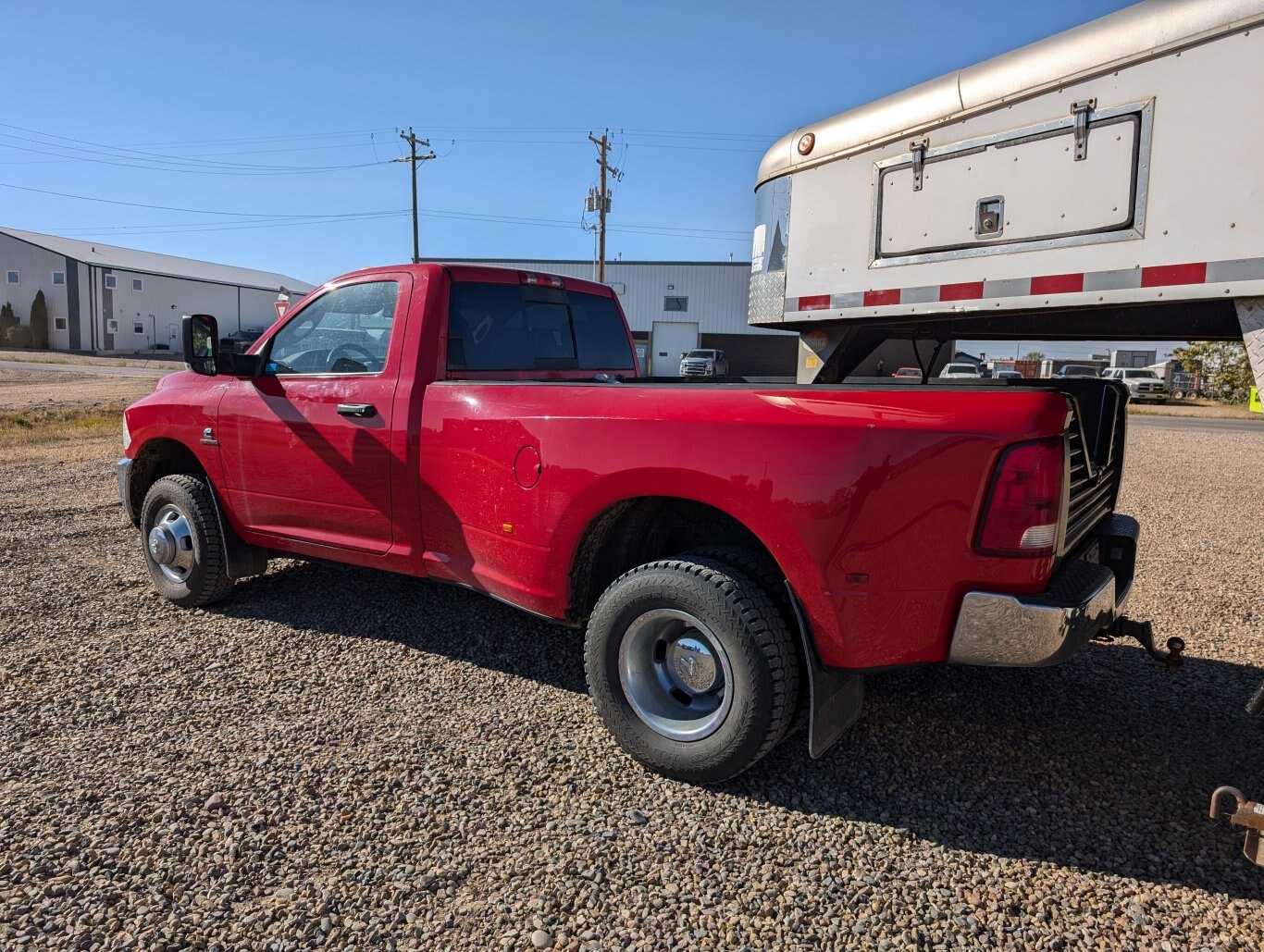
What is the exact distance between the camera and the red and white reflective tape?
3.47m

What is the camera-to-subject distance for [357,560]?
164 inches

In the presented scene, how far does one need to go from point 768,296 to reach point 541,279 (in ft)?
5.26

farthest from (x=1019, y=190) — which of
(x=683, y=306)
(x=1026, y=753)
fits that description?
(x=683, y=306)

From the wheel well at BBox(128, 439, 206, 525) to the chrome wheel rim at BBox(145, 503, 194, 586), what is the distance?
0.32 meters

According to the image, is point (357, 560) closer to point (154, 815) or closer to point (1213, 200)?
point (154, 815)

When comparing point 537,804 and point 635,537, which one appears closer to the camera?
point 537,804

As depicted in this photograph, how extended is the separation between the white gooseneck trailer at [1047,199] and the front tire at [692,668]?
7.19ft

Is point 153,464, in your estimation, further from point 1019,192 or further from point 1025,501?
point 1019,192

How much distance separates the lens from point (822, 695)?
279 centimetres

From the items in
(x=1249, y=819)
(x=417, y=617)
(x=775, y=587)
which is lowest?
(x=417, y=617)

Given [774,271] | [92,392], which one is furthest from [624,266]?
[774,271]

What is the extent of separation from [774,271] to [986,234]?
143cm

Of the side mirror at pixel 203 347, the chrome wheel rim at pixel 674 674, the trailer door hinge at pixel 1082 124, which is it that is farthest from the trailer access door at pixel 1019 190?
the side mirror at pixel 203 347

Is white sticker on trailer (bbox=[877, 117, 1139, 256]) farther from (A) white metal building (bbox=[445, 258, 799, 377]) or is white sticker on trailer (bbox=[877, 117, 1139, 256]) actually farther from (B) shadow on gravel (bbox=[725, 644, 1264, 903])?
(A) white metal building (bbox=[445, 258, 799, 377])
